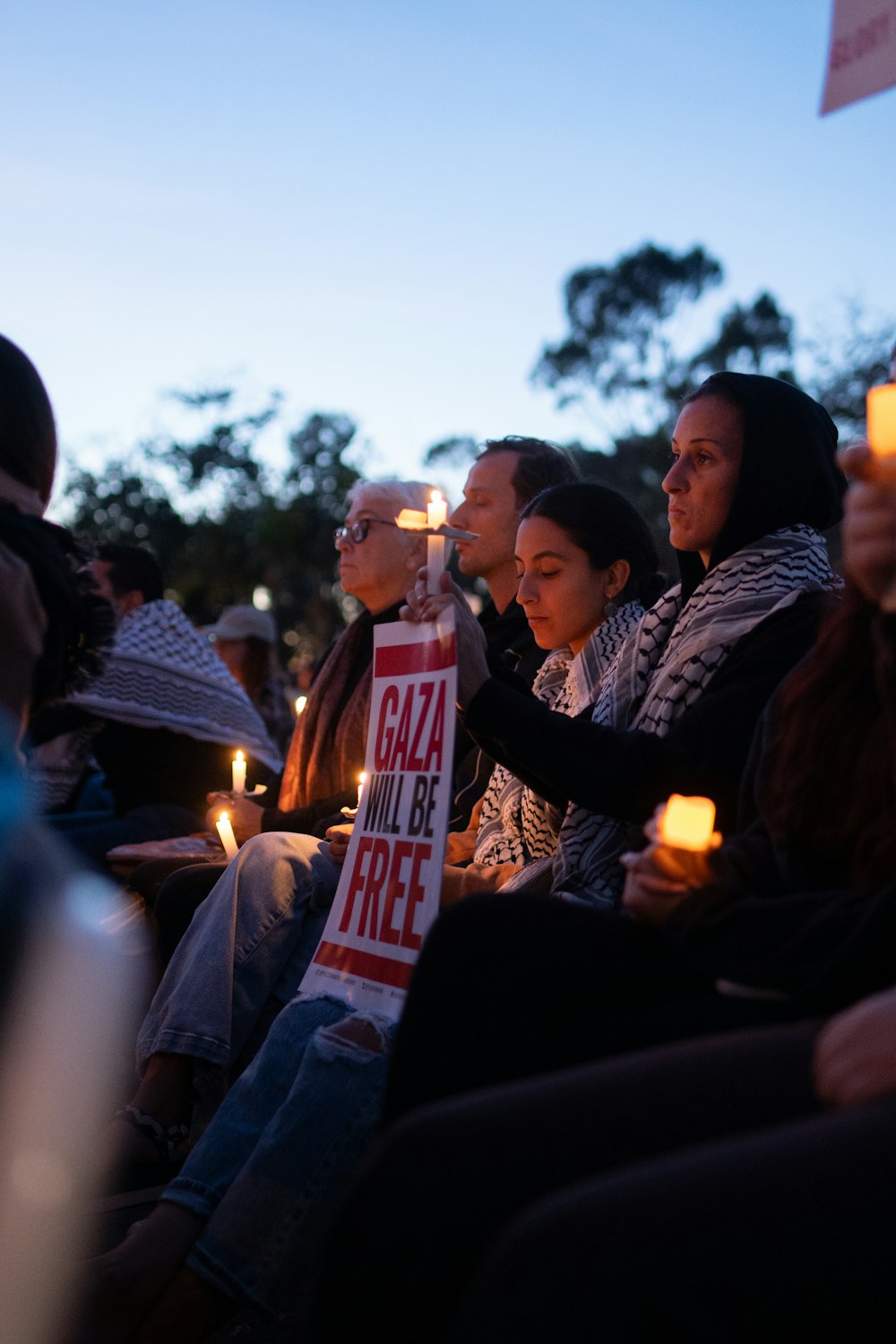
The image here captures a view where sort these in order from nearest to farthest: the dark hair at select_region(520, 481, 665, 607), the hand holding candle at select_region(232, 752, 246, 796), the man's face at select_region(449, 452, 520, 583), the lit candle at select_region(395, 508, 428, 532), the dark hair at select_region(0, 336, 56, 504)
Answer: the dark hair at select_region(0, 336, 56, 504)
the lit candle at select_region(395, 508, 428, 532)
the dark hair at select_region(520, 481, 665, 607)
the hand holding candle at select_region(232, 752, 246, 796)
the man's face at select_region(449, 452, 520, 583)

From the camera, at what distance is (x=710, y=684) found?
8.48 feet

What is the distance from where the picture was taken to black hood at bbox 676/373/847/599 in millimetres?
2789

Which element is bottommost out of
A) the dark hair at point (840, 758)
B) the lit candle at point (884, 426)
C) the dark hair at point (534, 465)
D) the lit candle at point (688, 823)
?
the lit candle at point (688, 823)

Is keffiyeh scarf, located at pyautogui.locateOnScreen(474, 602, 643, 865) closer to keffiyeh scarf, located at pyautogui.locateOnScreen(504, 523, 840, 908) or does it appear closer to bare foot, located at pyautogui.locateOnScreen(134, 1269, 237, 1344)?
keffiyeh scarf, located at pyautogui.locateOnScreen(504, 523, 840, 908)

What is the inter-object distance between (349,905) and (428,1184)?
5.01 feet

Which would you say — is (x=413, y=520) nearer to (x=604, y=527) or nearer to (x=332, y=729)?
(x=604, y=527)

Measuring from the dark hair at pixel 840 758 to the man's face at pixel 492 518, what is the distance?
2.53 metres

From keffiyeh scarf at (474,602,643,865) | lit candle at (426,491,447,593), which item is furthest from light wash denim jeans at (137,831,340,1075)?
lit candle at (426,491,447,593)

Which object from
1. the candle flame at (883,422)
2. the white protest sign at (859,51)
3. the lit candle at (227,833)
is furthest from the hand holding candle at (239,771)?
the candle flame at (883,422)

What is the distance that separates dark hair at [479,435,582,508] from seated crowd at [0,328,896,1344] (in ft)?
0.04

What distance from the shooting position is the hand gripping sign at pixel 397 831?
259cm

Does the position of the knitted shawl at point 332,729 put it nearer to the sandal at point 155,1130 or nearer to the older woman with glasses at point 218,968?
the older woman with glasses at point 218,968

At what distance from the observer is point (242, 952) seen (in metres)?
3.21

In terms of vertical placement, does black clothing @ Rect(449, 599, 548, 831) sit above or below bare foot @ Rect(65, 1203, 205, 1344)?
above
